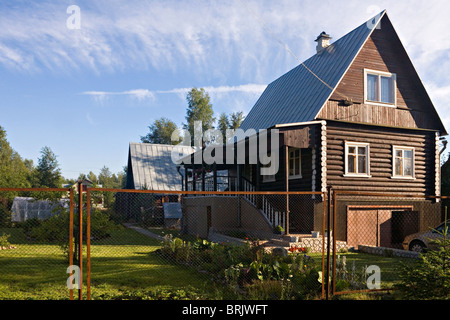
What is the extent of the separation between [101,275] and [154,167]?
25.2 m

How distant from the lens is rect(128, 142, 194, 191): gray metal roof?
106 feet

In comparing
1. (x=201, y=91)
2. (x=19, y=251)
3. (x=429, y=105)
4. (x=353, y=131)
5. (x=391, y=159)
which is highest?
(x=201, y=91)

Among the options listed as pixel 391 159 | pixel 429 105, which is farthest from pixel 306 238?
pixel 429 105

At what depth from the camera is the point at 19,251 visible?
13289mm

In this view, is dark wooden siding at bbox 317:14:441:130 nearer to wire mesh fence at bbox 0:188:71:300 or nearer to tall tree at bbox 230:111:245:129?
wire mesh fence at bbox 0:188:71:300

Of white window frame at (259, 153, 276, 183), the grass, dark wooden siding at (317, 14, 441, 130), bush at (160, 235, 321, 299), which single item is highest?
dark wooden siding at (317, 14, 441, 130)

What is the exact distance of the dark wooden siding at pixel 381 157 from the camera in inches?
623

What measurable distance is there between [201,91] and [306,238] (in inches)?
1462

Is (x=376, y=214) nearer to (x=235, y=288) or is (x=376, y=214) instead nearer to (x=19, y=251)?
(x=235, y=288)

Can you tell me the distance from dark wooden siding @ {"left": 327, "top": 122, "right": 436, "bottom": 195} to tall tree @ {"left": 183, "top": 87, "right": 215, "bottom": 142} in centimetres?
3260

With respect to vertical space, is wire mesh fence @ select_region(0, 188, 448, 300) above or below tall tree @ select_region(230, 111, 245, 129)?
below

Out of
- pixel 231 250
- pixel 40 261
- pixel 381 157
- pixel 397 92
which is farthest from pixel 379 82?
pixel 40 261

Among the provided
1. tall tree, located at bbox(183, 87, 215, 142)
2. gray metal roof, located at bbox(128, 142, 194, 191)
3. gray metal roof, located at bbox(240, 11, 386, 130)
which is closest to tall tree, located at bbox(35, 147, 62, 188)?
gray metal roof, located at bbox(128, 142, 194, 191)

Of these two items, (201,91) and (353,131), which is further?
(201,91)
